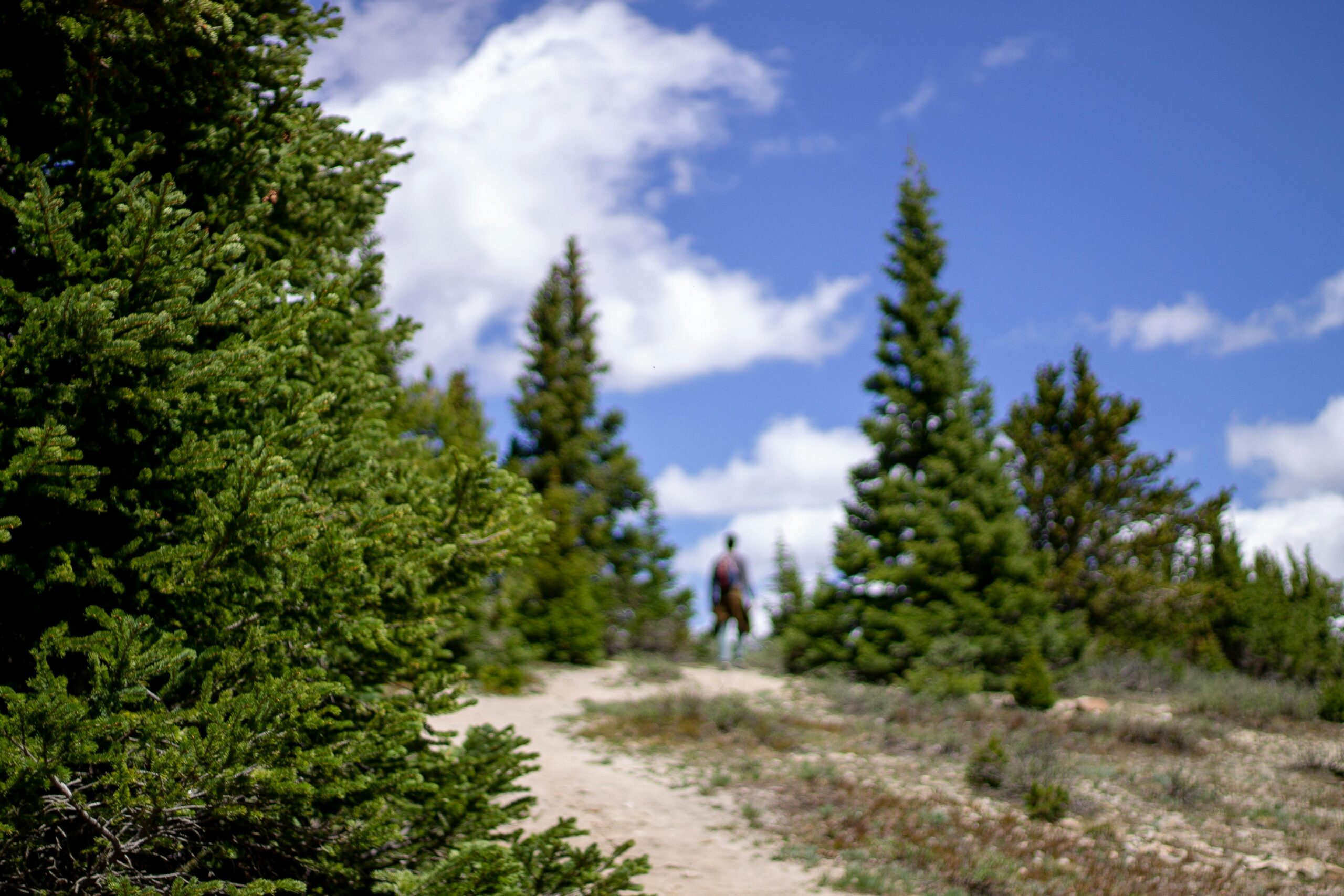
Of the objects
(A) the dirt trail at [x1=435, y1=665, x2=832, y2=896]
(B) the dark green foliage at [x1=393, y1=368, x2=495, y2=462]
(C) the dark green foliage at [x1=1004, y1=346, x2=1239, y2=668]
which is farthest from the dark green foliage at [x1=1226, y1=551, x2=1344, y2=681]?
(B) the dark green foliage at [x1=393, y1=368, x2=495, y2=462]

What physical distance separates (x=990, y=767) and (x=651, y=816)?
12.0 ft

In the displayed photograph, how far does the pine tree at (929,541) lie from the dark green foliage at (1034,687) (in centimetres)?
107

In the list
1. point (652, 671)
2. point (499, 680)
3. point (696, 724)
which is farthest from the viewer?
point (652, 671)

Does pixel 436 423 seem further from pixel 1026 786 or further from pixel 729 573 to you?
pixel 1026 786

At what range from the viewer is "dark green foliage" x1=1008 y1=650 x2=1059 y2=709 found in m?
13.6

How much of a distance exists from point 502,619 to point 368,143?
11.6 metres

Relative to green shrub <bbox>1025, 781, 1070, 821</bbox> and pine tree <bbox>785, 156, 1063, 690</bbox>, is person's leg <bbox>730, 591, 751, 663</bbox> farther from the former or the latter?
green shrub <bbox>1025, 781, 1070, 821</bbox>

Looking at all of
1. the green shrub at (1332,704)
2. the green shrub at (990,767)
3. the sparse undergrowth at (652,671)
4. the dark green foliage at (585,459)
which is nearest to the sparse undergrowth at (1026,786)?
the green shrub at (990,767)

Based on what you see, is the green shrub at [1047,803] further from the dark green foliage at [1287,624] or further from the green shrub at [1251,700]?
the dark green foliage at [1287,624]

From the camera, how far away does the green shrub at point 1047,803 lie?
8320 mm

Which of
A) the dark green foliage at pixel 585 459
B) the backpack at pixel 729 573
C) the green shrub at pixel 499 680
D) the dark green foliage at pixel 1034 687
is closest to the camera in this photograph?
the dark green foliage at pixel 1034 687

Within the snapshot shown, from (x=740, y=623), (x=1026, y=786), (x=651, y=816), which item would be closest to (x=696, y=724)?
(x=651, y=816)

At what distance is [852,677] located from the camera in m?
17.0

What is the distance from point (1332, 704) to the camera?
11.4 m
